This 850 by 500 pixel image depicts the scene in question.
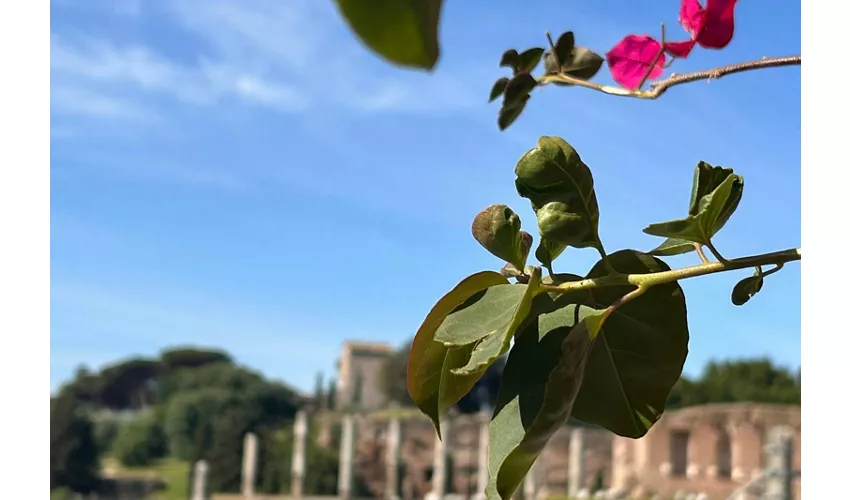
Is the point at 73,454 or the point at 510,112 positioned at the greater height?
the point at 510,112

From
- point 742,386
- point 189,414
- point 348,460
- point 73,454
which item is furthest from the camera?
point 189,414

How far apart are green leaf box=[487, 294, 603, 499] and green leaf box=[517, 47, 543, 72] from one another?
0.35 feet

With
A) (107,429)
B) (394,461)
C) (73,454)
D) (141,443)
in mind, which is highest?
(394,461)

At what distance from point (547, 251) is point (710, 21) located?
11 centimetres

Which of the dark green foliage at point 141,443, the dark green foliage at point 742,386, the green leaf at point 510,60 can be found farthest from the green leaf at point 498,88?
the dark green foliage at point 141,443

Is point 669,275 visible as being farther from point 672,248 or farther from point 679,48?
point 679,48

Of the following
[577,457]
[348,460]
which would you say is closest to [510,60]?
[348,460]

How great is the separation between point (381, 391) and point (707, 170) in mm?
14790

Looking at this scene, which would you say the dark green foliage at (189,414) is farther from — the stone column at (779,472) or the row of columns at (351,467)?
the stone column at (779,472)

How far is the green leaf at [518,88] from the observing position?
0.82ft

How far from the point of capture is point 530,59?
0.29m
